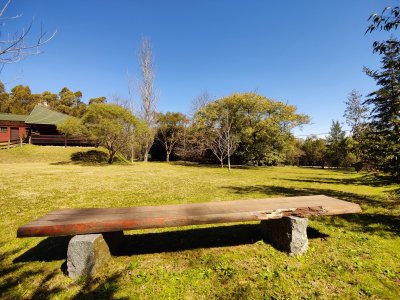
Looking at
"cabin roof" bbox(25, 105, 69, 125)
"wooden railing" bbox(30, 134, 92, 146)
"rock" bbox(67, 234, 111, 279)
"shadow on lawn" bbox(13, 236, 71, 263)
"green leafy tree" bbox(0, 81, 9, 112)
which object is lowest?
"shadow on lawn" bbox(13, 236, 71, 263)

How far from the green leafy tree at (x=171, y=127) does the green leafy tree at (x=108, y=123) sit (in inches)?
536

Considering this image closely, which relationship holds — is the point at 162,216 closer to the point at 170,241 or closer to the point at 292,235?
the point at 170,241

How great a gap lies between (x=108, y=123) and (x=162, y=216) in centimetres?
2203

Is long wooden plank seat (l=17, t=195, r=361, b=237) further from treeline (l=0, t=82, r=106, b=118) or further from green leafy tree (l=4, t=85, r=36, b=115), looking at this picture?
green leafy tree (l=4, t=85, r=36, b=115)

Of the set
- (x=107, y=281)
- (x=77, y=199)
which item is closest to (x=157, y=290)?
(x=107, y=281)

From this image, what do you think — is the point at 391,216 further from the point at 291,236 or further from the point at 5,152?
the point at 5,152

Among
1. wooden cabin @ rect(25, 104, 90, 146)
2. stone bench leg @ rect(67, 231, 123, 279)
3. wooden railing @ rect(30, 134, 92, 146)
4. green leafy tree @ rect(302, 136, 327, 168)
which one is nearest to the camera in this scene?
stone bench leg @ rect(67, 231, 123, 279)

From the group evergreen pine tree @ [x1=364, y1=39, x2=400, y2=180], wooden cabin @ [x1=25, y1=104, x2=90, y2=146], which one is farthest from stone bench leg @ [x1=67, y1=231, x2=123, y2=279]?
wooden cabin @ [x1=25, y1=104, x2=90, y2=146]

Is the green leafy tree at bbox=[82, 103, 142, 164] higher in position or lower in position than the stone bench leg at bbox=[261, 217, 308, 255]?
higher

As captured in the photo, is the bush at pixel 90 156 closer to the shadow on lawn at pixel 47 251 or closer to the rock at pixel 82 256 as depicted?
the shadow on lawn at pixel 47 251

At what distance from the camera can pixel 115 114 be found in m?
24.8

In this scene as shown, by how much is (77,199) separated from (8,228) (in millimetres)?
2907

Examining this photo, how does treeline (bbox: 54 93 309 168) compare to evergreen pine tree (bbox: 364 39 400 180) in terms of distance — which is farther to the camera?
treeline (bbox: 54 93 309 168)

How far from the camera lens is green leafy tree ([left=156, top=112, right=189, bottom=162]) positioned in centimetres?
3956
